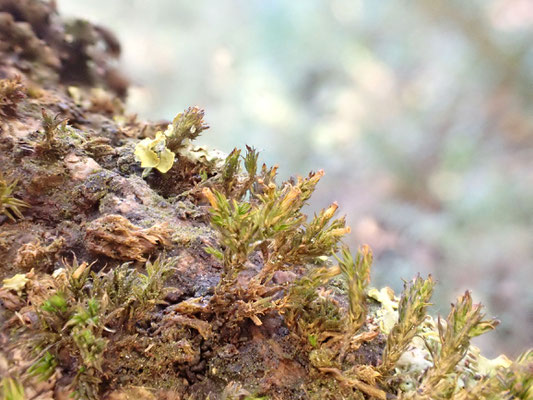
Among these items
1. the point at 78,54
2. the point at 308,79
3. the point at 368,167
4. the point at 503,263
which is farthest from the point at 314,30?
the point at 78,54

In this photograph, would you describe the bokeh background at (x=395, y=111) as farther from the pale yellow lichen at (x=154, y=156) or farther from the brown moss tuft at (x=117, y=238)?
the brown moss tuft at (x=117, y=238)

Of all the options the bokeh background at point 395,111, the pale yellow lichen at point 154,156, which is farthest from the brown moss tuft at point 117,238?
the bokeh background at point 395,111

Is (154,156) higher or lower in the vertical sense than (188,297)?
higher

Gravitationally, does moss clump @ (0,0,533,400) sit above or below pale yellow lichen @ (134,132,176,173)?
below

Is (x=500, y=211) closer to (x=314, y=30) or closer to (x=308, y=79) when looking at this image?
(x=308, y=79)

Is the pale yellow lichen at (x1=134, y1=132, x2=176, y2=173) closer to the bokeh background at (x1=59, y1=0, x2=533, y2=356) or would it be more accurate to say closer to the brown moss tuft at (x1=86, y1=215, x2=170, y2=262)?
the bokeh background at (x1=59, y1=0, x2=533, y2=356)

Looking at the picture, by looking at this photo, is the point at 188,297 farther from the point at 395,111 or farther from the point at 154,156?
the point at 395,111

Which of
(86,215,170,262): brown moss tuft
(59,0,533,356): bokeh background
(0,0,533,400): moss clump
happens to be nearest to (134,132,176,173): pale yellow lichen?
(0,0,533,400): moss clump

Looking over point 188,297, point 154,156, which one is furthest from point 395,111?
point 188,297

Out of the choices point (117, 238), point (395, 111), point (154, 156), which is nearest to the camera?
point (117, 238)
